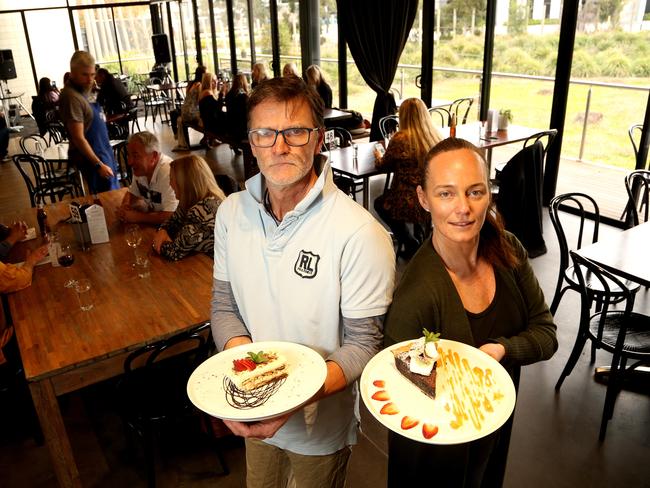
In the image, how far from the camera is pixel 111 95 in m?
8.52

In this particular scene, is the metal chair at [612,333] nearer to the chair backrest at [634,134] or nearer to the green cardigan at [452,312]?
the green cardigan at [452,312]

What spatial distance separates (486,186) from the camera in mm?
1315

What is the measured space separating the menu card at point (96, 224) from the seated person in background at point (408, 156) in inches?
78.8

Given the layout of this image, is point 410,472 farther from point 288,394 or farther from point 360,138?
point 360,138

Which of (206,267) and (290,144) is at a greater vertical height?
(290,144)

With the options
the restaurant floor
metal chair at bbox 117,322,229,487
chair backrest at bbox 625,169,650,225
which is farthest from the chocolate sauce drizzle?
chair backrest at bbox 625,169,650,225

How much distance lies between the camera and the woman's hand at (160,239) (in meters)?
2.81

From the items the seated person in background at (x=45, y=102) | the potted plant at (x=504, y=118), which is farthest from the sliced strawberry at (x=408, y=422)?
the seated person in background at (x=45, y=102)

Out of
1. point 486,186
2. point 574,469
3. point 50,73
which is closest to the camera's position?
point 486,186

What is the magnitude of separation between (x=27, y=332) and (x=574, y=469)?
7.91 feet

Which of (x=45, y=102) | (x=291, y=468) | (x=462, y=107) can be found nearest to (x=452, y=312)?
(x=291, y=468)

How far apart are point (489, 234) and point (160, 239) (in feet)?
6.31

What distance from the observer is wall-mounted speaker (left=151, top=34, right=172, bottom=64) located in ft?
40.0

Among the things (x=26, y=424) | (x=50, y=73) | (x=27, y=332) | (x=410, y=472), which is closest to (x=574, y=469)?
(x=410, y=472)
